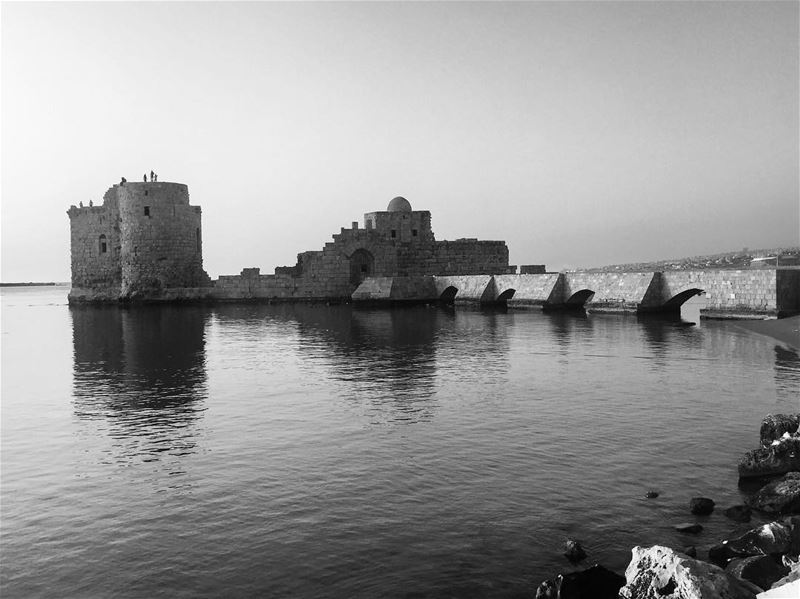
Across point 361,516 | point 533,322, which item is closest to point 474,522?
point 361,516

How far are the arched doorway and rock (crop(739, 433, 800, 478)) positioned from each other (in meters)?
38.1

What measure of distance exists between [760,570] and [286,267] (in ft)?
137

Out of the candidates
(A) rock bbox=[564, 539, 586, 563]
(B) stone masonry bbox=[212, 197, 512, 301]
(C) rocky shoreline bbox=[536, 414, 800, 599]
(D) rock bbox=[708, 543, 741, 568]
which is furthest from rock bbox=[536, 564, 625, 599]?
(B) stone masonry bbox=[212, 197, 512, 301]

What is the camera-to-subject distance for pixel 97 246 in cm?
4619

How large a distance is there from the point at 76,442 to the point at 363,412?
4.13 m

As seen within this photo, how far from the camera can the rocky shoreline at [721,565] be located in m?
4.12

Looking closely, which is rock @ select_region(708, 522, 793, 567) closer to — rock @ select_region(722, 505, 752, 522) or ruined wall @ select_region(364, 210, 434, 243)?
rock @ select_region(722, 505, 752, 522)

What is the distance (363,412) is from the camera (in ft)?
34.7

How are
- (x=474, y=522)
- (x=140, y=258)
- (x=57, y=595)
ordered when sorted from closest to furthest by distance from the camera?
(x=57, y=595) < (x=474, y=522) < (x=140, y=258)

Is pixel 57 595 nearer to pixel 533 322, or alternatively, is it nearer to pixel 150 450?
pixel 150 450

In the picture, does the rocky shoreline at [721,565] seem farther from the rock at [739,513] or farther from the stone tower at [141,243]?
the stone tower at [141,243]

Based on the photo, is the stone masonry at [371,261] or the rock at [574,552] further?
the stone masonry at [371,261]

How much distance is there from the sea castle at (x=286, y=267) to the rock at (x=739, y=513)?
26.5 m

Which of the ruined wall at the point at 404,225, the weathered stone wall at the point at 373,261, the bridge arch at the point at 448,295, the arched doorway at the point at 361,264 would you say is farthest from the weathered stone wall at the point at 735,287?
the arched doorway at the point at 361,264
